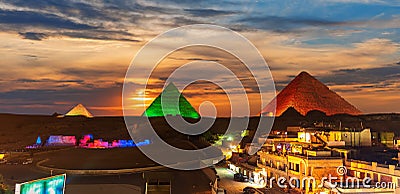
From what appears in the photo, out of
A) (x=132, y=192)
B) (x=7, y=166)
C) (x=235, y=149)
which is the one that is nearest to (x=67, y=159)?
(x=7, y=166)

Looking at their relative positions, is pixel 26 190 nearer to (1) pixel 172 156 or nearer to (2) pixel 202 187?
(2) pixel 202 187

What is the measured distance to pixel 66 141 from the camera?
65.2 metres

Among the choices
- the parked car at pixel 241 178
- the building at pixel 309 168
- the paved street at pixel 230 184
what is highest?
the building at pixel 309 168

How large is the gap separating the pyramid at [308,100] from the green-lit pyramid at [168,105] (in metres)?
16.8

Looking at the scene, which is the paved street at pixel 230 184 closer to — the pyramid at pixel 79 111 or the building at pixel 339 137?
the building at pixel 339 137

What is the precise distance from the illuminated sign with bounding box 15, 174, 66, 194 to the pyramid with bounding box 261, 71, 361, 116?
72.8 metres

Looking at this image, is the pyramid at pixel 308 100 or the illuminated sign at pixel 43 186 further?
the pyramid at pixel 308 100

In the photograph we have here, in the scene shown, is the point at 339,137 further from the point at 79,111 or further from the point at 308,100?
the point at 79,111

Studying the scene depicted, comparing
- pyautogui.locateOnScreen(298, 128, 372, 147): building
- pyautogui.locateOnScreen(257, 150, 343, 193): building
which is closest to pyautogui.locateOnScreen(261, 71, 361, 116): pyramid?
pyautogui.locateOnScreen(298, 128, 372, 147): building

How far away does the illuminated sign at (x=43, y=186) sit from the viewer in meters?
9.09

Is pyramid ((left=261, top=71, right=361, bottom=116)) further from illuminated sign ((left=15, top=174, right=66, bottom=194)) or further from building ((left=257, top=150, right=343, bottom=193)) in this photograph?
illuminated sign ((left=15, top=174, right=66, bottom=194))

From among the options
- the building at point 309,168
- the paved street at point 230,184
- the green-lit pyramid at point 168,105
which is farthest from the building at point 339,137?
the green-lit pyramid at point 168,105

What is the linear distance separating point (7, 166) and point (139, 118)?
52.6 m

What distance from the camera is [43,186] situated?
10.1 meters
